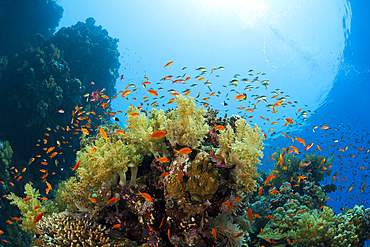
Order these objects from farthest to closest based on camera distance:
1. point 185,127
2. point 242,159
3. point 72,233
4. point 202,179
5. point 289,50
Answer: point 289,50
point 185,127
point 242,159
point 72,233
point 202,179

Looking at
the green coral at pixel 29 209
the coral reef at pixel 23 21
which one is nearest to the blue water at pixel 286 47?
the green coral at pixel 29 209

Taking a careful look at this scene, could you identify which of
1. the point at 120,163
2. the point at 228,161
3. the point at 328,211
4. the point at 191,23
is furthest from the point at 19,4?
the point at 191,23

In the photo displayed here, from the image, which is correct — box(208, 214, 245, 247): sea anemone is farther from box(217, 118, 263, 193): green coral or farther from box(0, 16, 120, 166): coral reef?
box(0, 16, 120, 166): coral reef

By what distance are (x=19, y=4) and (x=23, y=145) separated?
14372 mm

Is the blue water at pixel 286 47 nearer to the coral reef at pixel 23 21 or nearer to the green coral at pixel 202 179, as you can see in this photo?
the green coral at pixel 202 179

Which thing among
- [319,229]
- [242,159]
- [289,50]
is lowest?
[242,159]

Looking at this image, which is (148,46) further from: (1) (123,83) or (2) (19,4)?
(2) (19,4)

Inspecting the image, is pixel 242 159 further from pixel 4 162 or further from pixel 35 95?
pixel 35 95

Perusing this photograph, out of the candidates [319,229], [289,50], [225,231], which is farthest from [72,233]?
[289,50]

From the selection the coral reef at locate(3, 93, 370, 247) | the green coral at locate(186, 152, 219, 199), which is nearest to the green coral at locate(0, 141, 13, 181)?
the coral reef at locate(3, 93, 370, 247)

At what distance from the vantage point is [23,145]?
12828 mm

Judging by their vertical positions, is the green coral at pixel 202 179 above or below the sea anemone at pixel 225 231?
above

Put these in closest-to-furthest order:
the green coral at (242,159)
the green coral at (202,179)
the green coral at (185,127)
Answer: the green coral at (202,179), the green coral at (242,159), the green coral at (185,127)

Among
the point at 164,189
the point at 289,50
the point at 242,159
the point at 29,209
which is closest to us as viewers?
the point at 242,159
